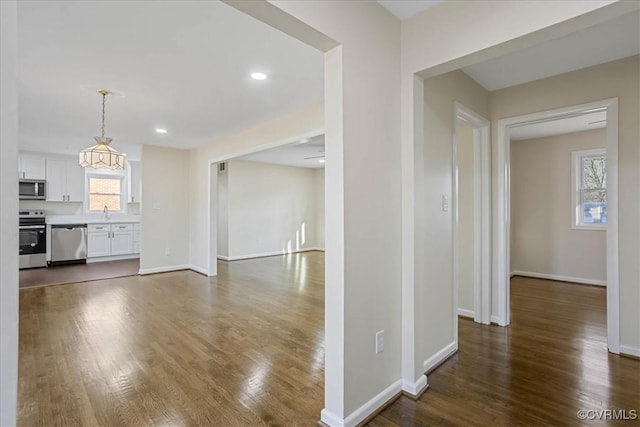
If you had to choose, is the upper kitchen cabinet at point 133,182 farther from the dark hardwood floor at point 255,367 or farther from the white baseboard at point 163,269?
the dark hardwood floor at point 255,367

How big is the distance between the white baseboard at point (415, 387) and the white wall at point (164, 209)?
544 centimetres

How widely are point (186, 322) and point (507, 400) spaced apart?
9.83ft

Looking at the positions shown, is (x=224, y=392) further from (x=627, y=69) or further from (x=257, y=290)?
(x=627, y=69)

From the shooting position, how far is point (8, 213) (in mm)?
721

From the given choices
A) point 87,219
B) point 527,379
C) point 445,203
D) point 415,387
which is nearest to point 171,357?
point 415,387

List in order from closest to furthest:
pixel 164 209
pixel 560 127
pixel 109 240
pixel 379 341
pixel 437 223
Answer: pixel 379 341
pixel 437 223
pixel 560 127
pixel 164 209
pixel 109 240

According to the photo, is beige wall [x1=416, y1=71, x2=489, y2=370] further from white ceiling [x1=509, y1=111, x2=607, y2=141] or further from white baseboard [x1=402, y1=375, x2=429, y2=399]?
white ceiling [x1=509, y1=111, x2=607, y2=141]

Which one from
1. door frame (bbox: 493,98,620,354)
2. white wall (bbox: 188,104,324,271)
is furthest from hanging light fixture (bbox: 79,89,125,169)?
door frame (bbox: 493,98,620,354)

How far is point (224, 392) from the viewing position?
2074mm

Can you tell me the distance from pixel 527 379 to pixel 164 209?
620 centimetres

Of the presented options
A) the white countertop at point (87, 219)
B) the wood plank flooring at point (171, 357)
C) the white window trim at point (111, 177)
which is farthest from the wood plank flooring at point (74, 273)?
the white window trim at point (111, 177)

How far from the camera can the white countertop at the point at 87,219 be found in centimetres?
693

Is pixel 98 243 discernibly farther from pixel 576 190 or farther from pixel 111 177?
pixel 576 190

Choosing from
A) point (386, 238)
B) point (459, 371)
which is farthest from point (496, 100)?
point (459, 371)
